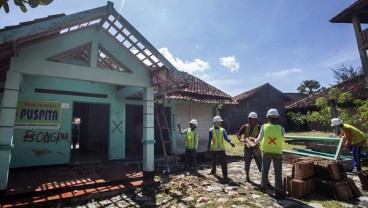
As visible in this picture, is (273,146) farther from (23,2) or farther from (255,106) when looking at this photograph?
(255,106)

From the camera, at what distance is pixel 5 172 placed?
16.2 feet

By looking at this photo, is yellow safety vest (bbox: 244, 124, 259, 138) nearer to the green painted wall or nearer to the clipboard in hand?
the clipboard in hand

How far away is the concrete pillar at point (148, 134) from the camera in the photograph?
6.73 metres

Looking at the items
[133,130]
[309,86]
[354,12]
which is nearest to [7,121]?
[133,130]

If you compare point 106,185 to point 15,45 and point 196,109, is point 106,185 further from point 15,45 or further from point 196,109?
point 196,109

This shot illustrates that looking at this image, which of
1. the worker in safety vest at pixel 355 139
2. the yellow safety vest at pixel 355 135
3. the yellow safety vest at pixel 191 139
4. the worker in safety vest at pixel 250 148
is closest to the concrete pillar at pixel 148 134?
the yellow safety vest at pixel 191 139

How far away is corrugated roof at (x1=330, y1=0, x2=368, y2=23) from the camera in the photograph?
10508 mm

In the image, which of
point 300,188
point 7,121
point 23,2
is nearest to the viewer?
point 23,2

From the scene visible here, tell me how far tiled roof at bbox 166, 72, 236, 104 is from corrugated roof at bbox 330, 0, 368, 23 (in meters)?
7.00

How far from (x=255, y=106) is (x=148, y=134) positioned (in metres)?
23.9

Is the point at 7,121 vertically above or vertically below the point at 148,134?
above

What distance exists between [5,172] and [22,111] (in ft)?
12.8

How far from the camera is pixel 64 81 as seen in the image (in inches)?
359

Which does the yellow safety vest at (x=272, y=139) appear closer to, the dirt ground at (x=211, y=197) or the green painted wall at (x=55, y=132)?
the dirt ground at (x=211, y=197)
